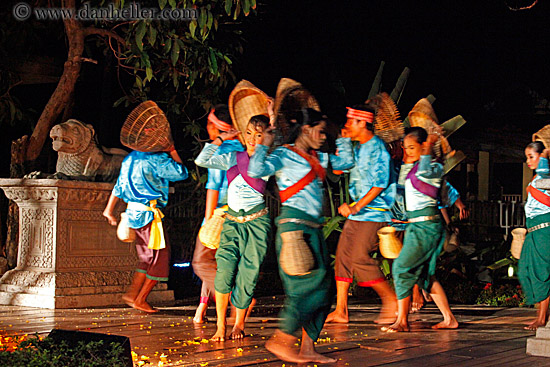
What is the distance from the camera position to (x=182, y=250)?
11945 millimetres

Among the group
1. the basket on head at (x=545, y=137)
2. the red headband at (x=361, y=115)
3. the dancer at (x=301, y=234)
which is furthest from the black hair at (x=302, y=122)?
the basket on head at (x=545, y=137)

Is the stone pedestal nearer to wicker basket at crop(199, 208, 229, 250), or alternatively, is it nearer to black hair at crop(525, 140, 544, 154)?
wicker basket at crop(199, 208, 229, 250)

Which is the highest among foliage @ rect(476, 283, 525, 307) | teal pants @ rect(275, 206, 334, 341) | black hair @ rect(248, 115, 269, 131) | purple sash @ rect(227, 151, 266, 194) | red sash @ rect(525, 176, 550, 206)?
black hair @ rect(248, 115, 269, 131)

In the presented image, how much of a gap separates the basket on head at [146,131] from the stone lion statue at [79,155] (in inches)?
49.1

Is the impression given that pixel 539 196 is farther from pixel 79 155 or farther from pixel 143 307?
pixel 79 155

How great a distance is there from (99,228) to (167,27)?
2517 millimetres

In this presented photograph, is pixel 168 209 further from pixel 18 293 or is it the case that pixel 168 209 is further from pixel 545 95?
pixel 545 95

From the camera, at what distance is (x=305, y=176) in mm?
5074

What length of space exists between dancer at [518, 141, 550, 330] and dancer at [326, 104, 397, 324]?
53.0 inches

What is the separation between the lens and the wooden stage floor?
5.18 m

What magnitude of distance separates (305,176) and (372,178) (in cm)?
163

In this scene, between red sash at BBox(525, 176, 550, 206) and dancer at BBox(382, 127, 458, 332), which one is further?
red sash at BBox(525, 176, 550, 206)

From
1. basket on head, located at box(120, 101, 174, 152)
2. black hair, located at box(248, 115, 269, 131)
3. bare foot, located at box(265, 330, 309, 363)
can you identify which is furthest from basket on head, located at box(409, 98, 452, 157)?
bare foot, located at box(265, 330, 309, 363)

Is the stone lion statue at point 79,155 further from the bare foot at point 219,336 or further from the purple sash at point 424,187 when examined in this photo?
the purple sash at point 424,187
